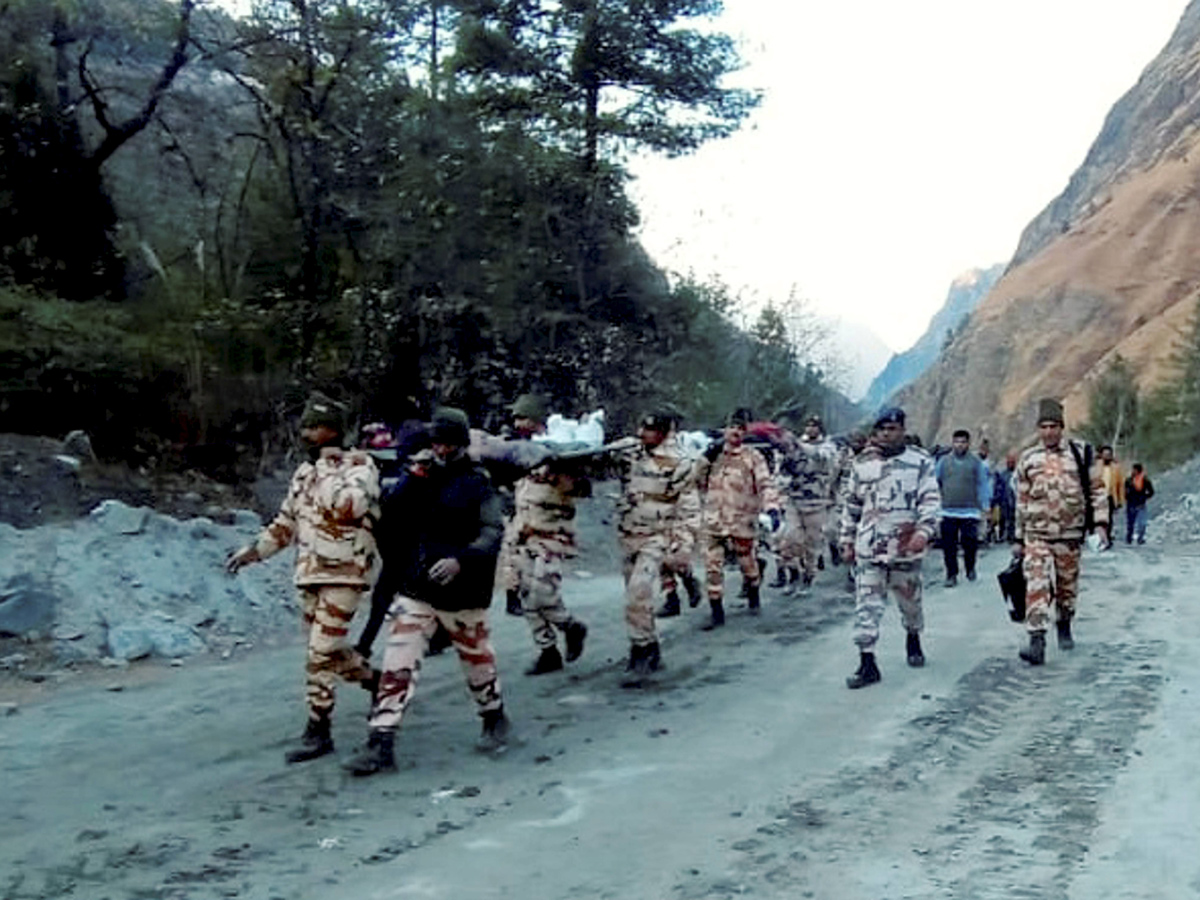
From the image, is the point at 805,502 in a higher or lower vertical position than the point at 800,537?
higher

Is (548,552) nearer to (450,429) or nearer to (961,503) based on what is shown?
(450,429)

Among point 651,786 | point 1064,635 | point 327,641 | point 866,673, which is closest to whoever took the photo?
point 651,786

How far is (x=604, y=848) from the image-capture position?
6430mm

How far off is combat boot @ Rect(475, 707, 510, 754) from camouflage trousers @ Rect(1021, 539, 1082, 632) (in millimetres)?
4656

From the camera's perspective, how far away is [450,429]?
8.18 metres

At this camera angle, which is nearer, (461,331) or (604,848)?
(604,848)

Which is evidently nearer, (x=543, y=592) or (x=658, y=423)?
(x=543, y=592)

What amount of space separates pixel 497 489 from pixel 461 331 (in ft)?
49.6

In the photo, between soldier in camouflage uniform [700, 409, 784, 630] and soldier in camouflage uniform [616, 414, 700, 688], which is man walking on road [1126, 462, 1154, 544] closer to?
soldier in camouflage uniform [700, 409, 784, 630]

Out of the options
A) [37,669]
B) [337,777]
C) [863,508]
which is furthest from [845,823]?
[37,669]

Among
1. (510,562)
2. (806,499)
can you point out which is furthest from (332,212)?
(510,562)

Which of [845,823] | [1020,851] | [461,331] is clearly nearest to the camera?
[1020,851]

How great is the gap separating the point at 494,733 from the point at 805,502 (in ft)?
30.4

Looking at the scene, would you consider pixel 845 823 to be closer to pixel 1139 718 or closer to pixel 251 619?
pixel 1139 718
